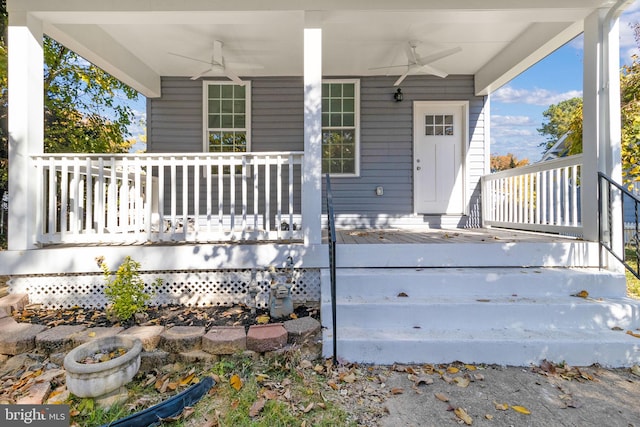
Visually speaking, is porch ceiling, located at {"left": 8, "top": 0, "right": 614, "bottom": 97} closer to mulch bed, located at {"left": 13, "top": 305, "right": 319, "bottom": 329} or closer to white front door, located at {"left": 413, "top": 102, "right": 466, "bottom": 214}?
white front door, located at {"left": 413, "top": 102, "right": 466, "bottom": 214}

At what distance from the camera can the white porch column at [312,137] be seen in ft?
11.3

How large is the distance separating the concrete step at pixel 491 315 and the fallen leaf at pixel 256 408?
35.4 inches

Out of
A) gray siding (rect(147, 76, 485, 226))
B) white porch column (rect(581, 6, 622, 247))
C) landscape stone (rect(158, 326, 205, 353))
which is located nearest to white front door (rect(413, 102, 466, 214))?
gray siding (rect(147, 76, 485, 226))

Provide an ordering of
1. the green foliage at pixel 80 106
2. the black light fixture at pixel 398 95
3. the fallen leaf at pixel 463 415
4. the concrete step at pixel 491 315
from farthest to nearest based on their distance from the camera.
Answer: the green foliage at pixel 80 106 < the black light fixture at pixel 398 95 < the concrete step at pixel 491 315 < the fallen leaf at pixel 463 415

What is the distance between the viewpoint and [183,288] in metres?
3.45

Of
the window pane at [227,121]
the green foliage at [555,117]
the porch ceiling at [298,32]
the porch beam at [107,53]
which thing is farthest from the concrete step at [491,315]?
the green foliage at [555,117]

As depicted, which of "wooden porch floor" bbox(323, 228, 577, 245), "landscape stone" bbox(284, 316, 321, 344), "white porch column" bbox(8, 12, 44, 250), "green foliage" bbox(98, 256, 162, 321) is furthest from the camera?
"wooden porch floor" bbox(323, 228, 577, 245)

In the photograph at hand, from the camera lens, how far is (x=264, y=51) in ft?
16.6

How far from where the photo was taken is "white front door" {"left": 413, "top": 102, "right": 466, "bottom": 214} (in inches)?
237

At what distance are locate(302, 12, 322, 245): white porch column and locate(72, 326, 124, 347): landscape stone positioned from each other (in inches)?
69.8

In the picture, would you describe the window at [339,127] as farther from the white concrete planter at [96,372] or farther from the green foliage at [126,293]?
the white concrete planter at [96,372]

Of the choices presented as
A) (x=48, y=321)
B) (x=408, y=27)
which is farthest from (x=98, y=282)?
(x=408, y=27)

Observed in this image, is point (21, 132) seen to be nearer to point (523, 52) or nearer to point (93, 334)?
point (93, 334)

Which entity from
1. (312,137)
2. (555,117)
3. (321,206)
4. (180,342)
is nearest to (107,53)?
(312,137)
